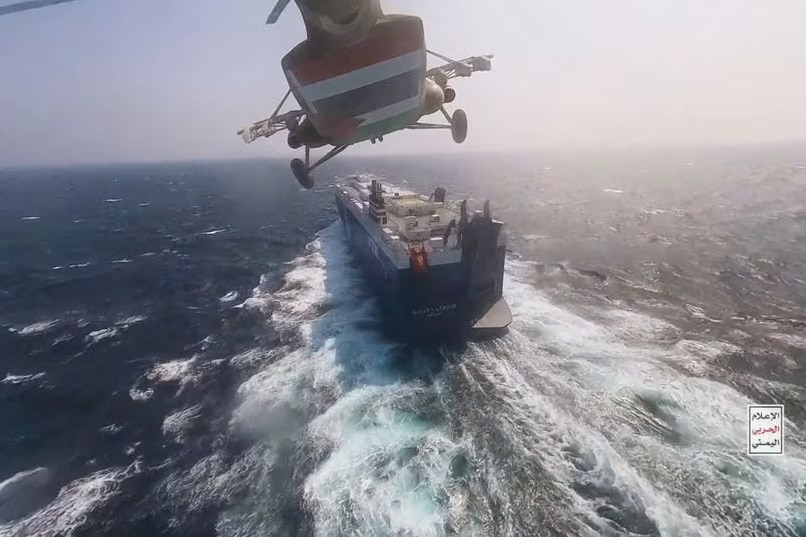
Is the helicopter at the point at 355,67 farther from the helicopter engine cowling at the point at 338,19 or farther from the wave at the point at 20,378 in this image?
the wave at the point at 20,378

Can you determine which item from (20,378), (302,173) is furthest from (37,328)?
(302,173)

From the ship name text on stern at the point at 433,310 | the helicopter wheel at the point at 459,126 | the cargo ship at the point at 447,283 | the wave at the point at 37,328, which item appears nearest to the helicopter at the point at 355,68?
the helicopter wheel at the point at 459,126

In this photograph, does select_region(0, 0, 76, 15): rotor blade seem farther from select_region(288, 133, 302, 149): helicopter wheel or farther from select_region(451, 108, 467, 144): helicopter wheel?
select_region(451, 108, 467, 144): helicopter wheel

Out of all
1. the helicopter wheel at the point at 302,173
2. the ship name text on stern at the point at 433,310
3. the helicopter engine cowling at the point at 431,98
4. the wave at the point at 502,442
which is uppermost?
the helicopter engine cowling at the point at 431,98

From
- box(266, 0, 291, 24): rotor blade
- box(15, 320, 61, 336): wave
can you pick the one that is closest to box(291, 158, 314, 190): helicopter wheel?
box(266, 0, 291, 24): rotor blade

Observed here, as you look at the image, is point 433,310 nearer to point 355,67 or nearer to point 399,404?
point 399,404
